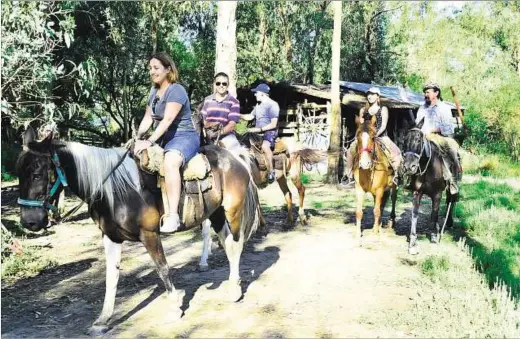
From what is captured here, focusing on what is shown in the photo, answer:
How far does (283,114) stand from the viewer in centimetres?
2314

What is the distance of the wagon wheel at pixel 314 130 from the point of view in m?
22.1

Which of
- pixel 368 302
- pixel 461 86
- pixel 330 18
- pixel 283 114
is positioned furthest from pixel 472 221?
pixel 461 86

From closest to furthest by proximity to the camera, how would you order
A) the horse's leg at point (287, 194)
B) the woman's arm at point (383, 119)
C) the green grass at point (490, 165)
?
the woman's arm at point (383, 119) < the horse's leg at point (287, 194) < the green grass at point (490, 165)

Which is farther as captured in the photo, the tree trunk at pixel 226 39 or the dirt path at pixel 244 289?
the tree trunk at pixel 226 39

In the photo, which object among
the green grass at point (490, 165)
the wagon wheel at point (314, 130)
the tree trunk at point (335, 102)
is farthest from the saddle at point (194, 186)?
the green grass at point (490, 165)

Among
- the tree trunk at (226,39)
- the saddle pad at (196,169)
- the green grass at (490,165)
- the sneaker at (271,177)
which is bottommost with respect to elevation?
the green grass at (490,165)

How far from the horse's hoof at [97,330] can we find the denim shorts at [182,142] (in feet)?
6.28

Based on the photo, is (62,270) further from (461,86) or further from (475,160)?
(461,86)

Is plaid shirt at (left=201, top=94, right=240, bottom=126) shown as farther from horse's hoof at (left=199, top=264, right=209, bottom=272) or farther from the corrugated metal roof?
the corrugated metal roof

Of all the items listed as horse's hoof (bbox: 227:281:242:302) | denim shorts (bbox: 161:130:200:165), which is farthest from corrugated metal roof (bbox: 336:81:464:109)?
denim shorts (bbox: 161:130:200:165)

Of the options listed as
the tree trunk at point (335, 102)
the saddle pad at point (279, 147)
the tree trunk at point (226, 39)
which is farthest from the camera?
the tree trunk at point (335, 102)

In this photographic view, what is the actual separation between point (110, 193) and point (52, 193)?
0.58 m

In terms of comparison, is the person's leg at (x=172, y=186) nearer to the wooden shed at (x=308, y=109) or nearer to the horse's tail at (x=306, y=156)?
the horse's tail at (x=306, y=156)

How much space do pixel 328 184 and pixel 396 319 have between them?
13.3m
